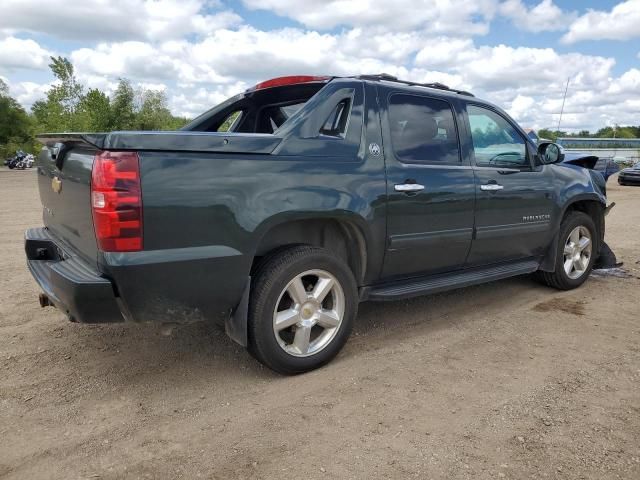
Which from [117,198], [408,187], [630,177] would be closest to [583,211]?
[408,187]

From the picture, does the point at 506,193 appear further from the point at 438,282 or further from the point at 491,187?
the point at 438,282

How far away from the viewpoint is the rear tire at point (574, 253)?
5.16m

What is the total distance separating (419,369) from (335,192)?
1.26m

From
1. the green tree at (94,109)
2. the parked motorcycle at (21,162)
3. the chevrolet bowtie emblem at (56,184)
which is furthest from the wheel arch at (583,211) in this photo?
the green tree at (94,109)

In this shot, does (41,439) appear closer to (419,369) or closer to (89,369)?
(89,369)

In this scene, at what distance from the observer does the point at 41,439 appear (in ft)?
8.70

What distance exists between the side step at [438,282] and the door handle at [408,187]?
693mm

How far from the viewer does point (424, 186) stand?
12.3 feet

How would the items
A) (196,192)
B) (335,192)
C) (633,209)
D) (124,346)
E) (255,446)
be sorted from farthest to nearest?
(633,209) → (124,346) → (335,192) → (196,192) → (255,446)

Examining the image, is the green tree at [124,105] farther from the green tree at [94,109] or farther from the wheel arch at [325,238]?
the wheel arch at [325,238]

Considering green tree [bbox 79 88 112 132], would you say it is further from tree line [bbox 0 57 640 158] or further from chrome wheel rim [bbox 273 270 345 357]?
chrome wheel rim [bbox 273 270 345 357]

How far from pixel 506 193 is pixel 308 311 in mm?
2107

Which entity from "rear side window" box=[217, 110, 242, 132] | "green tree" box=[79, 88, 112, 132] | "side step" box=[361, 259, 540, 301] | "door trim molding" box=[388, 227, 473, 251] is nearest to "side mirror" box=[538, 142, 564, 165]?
"side step" box=[361, 259, 540, 301]

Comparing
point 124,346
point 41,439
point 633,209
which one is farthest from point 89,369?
point 633,209
